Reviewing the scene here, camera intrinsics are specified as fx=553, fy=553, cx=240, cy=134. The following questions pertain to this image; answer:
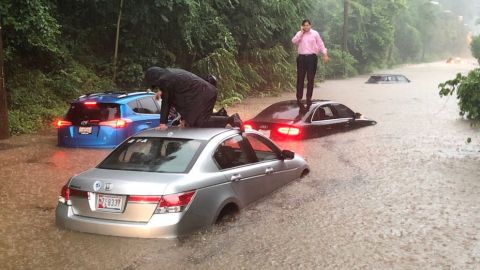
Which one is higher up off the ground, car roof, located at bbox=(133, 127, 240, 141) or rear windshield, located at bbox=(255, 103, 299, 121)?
car roof, located at bbox=(133, 127, 240, 141)

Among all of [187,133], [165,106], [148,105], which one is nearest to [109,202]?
[187,133]

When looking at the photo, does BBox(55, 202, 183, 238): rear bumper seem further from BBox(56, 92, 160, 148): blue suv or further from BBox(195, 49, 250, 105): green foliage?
BBox(195, 49, 250, 105): green foliage

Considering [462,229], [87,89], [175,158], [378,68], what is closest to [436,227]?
[462,229]

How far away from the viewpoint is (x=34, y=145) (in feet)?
38.8

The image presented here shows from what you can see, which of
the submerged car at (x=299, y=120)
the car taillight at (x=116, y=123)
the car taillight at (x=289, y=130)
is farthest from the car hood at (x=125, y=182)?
the car taillight at (x=289, y=130)

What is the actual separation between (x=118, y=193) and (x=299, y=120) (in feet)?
23.1

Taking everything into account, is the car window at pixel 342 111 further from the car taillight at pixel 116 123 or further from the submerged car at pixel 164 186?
the submerged car at pixel 164 186

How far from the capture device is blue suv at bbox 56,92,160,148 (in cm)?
1055

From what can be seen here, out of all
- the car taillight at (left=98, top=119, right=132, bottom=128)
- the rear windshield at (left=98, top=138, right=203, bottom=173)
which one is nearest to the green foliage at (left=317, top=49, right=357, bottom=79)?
the car taillight at (left=98, top=119, right=132, bottom=128)

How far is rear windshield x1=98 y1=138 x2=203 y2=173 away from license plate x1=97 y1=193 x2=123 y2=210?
49 centimetres

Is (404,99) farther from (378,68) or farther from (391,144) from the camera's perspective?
(378,68)

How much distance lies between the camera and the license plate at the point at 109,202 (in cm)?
541

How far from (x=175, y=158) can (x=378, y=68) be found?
50075 millimetres

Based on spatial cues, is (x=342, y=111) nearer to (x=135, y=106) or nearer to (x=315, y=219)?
(x=135, y=106)
